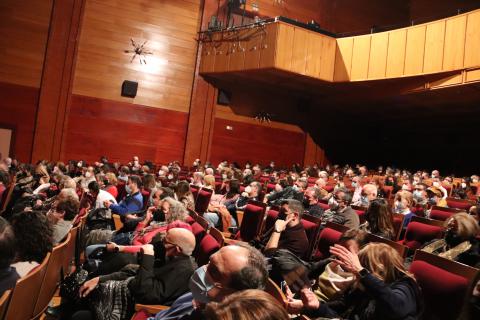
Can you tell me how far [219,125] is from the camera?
22.1ft

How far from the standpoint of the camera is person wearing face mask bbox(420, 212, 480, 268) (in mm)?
1478

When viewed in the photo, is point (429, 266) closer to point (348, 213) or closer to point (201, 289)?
point (201, 289)

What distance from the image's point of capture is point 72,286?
4.78ft

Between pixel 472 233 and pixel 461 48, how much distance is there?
3.76 meters

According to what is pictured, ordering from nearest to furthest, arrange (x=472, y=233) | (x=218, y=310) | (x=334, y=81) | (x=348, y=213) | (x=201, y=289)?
(x=218, y=310) < (x=201, y=289) < (x=472, y=233) < (x=348, y=213) < (x=334, y=81)

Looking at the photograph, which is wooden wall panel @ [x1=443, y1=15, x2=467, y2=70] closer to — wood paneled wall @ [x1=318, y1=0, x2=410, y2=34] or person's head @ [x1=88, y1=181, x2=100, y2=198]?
wood paneled wall @ [x1=318, y1=0, x2=410, y2=34]

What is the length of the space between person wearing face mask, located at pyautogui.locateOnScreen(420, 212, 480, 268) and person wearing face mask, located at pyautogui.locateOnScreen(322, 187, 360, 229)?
0.38 meters

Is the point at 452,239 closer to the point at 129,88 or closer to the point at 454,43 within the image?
the point at 454,43

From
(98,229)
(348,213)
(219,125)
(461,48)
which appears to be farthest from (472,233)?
(219,125)

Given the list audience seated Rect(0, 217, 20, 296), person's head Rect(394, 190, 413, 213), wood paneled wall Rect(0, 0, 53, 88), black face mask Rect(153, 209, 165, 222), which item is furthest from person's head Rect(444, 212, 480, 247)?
wood paneled wall Rect(0, 0, 53, 88)

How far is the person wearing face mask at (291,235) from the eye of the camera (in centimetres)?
173

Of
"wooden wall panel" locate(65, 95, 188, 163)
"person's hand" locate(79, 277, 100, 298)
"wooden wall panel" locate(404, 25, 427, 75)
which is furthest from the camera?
"wooden wall panel" locate(65, 95, 188, 163)

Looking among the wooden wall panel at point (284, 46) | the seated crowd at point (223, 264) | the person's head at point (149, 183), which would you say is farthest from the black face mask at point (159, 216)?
the wooden wall panel at point (284, 46)

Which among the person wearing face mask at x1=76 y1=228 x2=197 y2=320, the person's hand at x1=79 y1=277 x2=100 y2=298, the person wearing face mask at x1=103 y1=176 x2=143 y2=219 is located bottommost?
the person's hand at x1=79 y1=277 x2=100 y2=298
